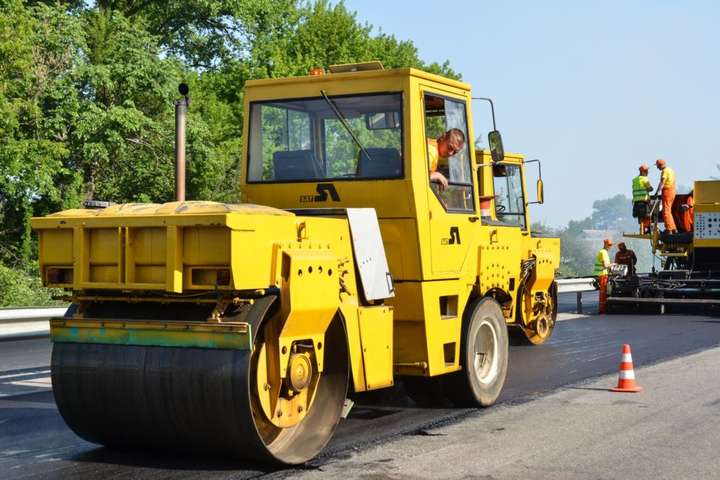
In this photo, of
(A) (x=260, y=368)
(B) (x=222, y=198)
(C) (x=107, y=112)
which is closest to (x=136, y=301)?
(A) (x=260, y=368)

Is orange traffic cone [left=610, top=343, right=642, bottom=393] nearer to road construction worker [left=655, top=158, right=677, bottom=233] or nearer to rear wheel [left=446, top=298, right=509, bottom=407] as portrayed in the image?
rear wheel [left=446, top=298, right=509, bottom=407]

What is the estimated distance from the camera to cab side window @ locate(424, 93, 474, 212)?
8.95 metres

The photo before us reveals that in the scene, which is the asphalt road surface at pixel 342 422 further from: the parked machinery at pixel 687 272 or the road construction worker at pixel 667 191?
the road construction worker at pixel 667 191

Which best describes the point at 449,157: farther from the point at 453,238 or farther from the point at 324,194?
the point at 324,194

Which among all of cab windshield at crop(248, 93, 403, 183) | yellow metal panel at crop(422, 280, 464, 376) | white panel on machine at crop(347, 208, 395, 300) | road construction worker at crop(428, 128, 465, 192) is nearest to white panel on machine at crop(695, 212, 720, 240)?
road construction worker at crop(428, 128, 465, 192)

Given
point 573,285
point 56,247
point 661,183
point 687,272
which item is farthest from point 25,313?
point 573,285

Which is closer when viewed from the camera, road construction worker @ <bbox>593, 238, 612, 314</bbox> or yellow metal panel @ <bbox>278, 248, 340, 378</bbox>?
yellow metal panel @ <bbox>278, 248, 340, 378</bbox>

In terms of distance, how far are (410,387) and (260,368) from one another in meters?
3.23

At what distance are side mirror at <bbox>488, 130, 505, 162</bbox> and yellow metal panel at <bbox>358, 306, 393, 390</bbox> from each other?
2163 millimetres

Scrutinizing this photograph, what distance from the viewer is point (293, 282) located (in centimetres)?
662

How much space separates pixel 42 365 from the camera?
12875 mm

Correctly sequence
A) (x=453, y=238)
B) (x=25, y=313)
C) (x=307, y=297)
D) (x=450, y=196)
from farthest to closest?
1. (x=25, y=313)
2. (x=450, y=196)
3. (x=453, y=238)
4. (x=307, y=297)

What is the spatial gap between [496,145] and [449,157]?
0.44m

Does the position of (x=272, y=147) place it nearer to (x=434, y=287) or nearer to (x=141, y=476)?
(x=434, y=287)
